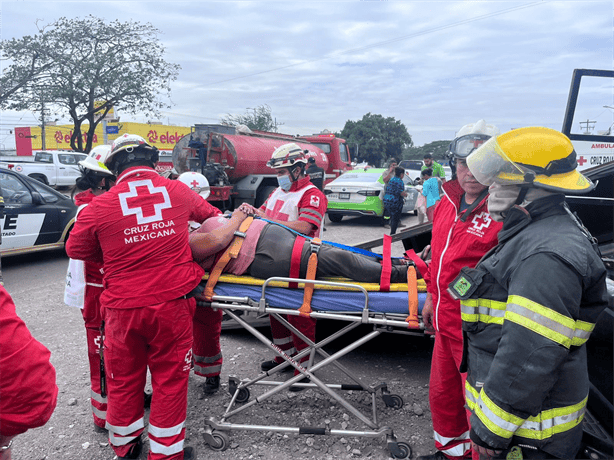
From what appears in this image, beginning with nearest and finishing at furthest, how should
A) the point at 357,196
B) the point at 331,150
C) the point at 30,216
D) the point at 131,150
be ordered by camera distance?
1. the point at 131,150
2. the point at 30,216
3. the point at 357,196
4. the point at 331,150

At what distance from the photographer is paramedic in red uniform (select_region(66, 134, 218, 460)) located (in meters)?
2.37

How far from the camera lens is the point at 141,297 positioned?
2.36 meters

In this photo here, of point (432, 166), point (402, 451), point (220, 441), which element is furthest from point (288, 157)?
point (432, 166)

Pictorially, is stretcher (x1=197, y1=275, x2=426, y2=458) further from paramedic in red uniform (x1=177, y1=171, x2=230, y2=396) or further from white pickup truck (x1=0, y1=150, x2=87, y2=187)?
white pickup truck (x1=0, y1=150, x2=87, y2=187)

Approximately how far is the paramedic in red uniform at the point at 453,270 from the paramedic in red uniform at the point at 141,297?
1.40 m

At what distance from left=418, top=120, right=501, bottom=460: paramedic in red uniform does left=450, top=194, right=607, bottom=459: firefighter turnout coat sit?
57 centimetres

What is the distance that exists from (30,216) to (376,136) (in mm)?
46827

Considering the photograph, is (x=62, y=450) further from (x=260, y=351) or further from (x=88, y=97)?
(x=88, y=97)

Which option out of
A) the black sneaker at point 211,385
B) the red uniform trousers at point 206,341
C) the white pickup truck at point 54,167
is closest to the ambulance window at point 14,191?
the red uniform trousers at point 206,341

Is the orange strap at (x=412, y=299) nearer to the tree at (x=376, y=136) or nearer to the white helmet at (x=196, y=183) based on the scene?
the white helmet at (x=196, y=183)

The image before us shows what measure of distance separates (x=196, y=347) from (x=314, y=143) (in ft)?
48.0

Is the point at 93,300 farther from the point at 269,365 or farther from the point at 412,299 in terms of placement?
the point at 412,299

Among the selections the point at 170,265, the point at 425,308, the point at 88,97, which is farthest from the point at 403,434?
the point at 88,97

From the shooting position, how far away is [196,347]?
3.36 metres
